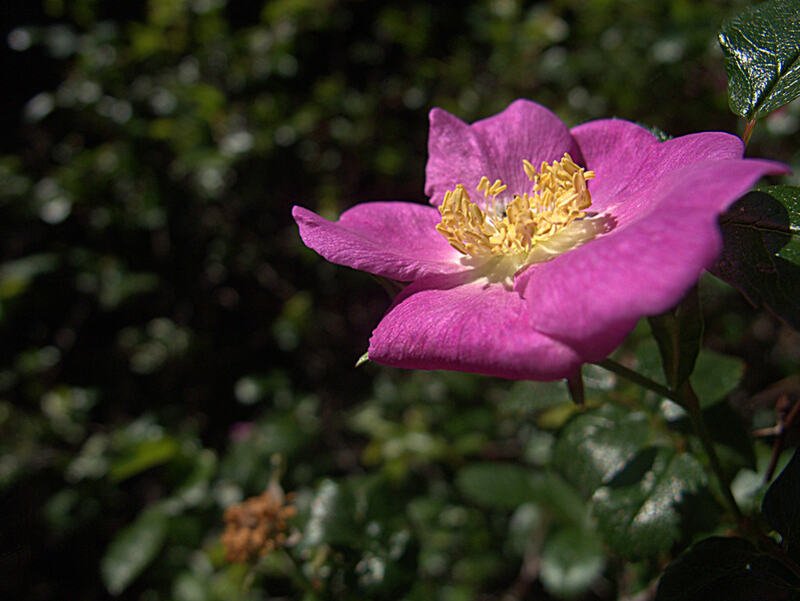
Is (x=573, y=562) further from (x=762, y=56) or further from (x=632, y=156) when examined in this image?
(x=762, y=56)

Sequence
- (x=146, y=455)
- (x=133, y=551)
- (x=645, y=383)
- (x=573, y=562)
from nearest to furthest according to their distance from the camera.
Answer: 1. (x=645, y=383)
2. (x=573, y=562)
3. (x=133, y=551)
4. (x=146, y=455)

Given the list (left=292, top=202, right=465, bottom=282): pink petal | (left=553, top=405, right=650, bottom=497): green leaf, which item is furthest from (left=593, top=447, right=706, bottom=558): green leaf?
(left=292, top=202, right=465, bottom=282): pink petal

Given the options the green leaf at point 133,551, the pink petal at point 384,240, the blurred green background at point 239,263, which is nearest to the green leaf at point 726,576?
the pink petal at point 384,240

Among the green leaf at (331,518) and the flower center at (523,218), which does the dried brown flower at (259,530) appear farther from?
the flower center at (523,218)

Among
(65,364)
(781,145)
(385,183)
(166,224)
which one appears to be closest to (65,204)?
(166,224)

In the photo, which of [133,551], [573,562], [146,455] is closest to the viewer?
[573,562]

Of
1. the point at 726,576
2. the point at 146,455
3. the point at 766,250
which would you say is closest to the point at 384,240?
the point at 766,250

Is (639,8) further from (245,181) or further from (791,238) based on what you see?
(791,238)
